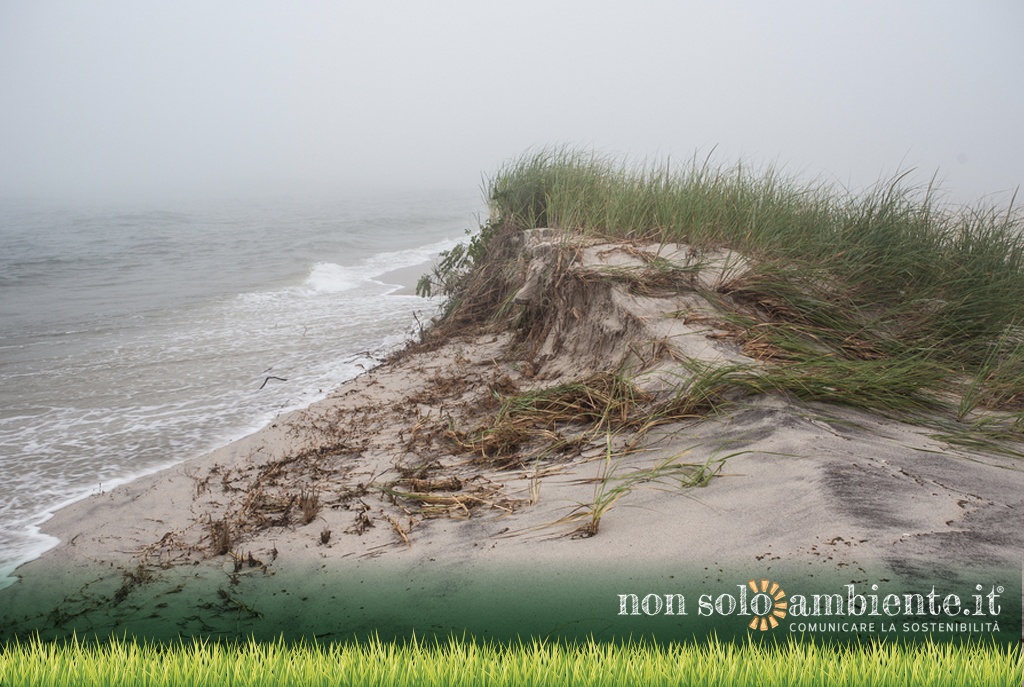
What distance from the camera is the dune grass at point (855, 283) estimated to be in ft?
11.4

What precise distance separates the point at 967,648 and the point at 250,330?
8438mm

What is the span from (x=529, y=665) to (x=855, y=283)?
4.06m

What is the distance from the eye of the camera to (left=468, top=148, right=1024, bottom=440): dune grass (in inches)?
137

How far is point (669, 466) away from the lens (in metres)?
2.84

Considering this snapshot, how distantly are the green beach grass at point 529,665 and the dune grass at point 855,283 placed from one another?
1.68 meters

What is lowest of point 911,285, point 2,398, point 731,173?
point 2,398

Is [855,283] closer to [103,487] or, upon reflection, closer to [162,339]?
[103,487]

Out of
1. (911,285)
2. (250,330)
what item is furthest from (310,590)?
(250,330)

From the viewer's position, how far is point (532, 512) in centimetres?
277

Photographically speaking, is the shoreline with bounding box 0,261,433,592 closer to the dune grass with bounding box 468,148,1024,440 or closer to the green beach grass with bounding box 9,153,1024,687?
the green beach grass with bounding box 9,153,1024,687

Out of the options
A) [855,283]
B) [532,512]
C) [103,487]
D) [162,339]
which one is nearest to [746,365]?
[532,512]

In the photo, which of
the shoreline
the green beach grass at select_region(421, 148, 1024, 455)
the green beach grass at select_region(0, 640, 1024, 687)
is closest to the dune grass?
the green beach grass at select_region(421, 148, 1024, 455)

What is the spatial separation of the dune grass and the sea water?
10.3 feet

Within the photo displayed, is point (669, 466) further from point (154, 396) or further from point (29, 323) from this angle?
point (29, 323)
